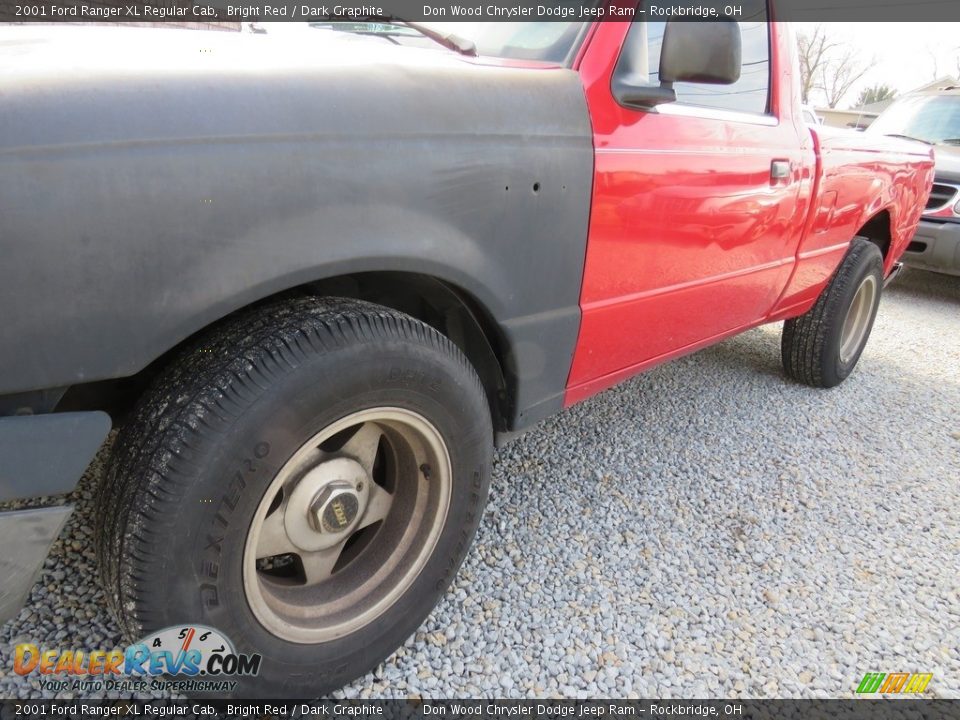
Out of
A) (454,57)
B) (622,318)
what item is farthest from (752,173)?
(454,57)

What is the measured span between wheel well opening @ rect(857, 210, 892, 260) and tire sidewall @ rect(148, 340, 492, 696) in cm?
320

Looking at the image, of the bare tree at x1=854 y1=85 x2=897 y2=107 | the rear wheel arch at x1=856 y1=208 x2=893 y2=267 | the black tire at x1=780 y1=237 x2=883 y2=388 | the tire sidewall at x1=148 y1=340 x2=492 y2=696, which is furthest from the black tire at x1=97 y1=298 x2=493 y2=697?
the bare tree at x1=854 y1=85 x2=897 y2=107

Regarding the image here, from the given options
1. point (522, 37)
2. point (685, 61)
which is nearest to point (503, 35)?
point (522, 37)

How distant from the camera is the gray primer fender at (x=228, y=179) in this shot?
1010 millimetres

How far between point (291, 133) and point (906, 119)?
8249mm

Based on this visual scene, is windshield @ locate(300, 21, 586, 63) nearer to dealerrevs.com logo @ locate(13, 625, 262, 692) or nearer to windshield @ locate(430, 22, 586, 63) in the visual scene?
windshield @ locate(430, 22, 586, 63)

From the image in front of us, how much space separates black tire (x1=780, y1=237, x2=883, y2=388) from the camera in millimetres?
3547

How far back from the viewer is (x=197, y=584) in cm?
126

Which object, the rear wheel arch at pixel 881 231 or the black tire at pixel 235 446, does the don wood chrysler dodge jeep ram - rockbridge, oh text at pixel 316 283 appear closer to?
the black tire at pixel 235 446

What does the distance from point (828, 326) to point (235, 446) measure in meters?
3.36

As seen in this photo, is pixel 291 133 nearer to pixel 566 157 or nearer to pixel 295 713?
pixel 566 157

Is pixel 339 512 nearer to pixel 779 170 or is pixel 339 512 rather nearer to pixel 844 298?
pixel 779 170

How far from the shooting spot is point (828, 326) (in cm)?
355

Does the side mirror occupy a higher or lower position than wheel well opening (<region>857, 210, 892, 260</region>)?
higher
